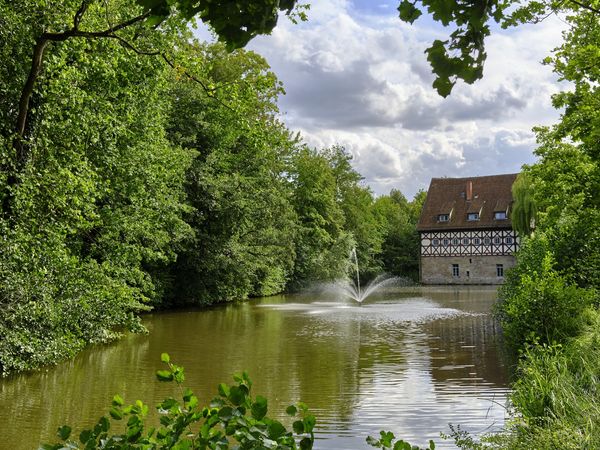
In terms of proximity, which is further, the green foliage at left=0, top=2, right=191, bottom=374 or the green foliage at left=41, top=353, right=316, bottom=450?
the green foliage at left=0, top=2, right=191, bottom=374

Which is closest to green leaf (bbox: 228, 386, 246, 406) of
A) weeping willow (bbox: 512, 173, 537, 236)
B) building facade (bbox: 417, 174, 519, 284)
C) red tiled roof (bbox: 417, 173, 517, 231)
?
weeping willow (bbox: 512, 173, 537, 236)

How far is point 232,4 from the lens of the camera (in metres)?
2.10

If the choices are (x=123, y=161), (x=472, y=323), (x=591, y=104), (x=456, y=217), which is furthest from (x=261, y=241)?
(x=456, y=217)

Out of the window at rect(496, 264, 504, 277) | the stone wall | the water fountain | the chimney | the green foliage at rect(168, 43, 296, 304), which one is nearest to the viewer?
the green foliage at rect(168, 43, 296, 304)

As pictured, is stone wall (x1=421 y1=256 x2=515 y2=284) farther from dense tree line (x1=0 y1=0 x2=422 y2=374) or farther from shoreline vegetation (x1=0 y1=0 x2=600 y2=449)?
shoreline vegetation (x1=0 y1=0 x2=600 y2=449)

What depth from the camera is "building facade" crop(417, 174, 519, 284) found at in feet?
145

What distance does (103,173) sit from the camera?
13.7 meters

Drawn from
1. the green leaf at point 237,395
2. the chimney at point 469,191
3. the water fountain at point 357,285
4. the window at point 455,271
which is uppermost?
the chimney at point 469,191

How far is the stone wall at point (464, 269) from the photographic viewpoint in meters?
44.0

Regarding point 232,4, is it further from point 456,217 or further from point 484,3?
point 456,217

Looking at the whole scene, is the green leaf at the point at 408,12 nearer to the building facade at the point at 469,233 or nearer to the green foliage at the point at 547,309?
the green foliage at the point at 547,309

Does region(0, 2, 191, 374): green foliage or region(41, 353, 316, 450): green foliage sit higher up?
region(0, 2, 191, 374): green foliage

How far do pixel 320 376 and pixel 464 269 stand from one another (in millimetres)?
36670

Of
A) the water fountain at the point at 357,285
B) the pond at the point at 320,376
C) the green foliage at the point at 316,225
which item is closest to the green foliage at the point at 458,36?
the pond at the point at 320,376
